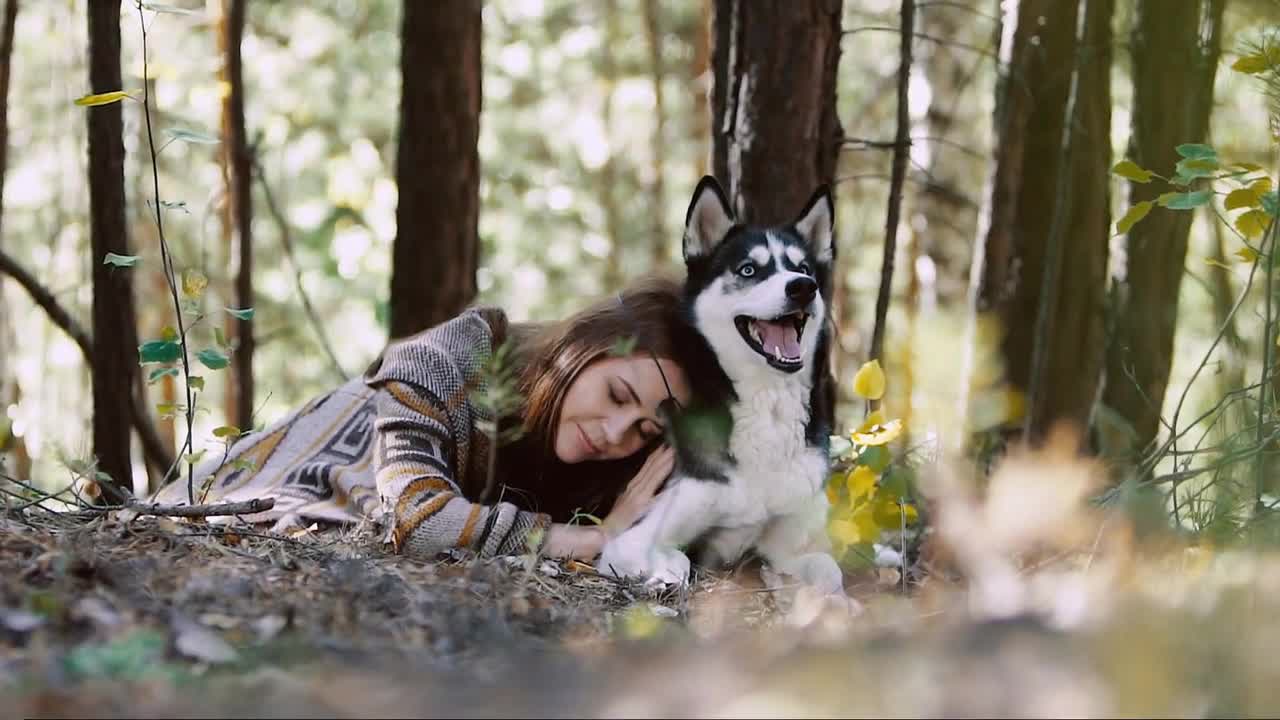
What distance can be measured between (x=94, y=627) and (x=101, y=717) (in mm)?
283

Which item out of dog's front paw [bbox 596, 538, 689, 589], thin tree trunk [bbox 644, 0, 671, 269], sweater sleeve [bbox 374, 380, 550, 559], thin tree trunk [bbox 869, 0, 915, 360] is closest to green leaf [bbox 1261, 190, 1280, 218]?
dog's front paw [bbox 596, 538, 689, 589]

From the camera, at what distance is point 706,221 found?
4.07 m

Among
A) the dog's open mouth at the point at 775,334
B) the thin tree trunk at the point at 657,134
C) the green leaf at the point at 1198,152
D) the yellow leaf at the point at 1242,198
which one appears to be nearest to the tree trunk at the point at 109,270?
the dog's open mouth at the point at 775,334

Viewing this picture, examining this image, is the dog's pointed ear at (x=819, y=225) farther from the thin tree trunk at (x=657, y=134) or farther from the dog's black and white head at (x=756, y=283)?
the thin tree trunk at (x=657, y=134)

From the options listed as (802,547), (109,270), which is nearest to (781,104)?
(802,547)

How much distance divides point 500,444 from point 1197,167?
209 centimetres

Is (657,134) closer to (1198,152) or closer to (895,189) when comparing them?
(895,189)

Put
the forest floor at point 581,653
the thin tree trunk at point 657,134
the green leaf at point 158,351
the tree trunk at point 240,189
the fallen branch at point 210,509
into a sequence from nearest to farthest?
the forest floor at point 581,653 → the fallen branch at point 210,509 → the green leaf at point 158,351 → the tree trunk at point 240,189 → the thin tree trunk at point 657,134

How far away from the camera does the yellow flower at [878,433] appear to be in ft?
11.9

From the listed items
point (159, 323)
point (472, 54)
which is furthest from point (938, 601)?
point (159, 323)

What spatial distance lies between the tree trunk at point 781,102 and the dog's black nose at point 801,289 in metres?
1.12

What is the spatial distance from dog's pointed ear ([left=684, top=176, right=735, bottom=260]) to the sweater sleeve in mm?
969

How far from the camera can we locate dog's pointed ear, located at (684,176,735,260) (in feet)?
13.1

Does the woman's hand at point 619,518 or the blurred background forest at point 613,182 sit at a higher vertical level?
the blurred background forest at point 613,182
